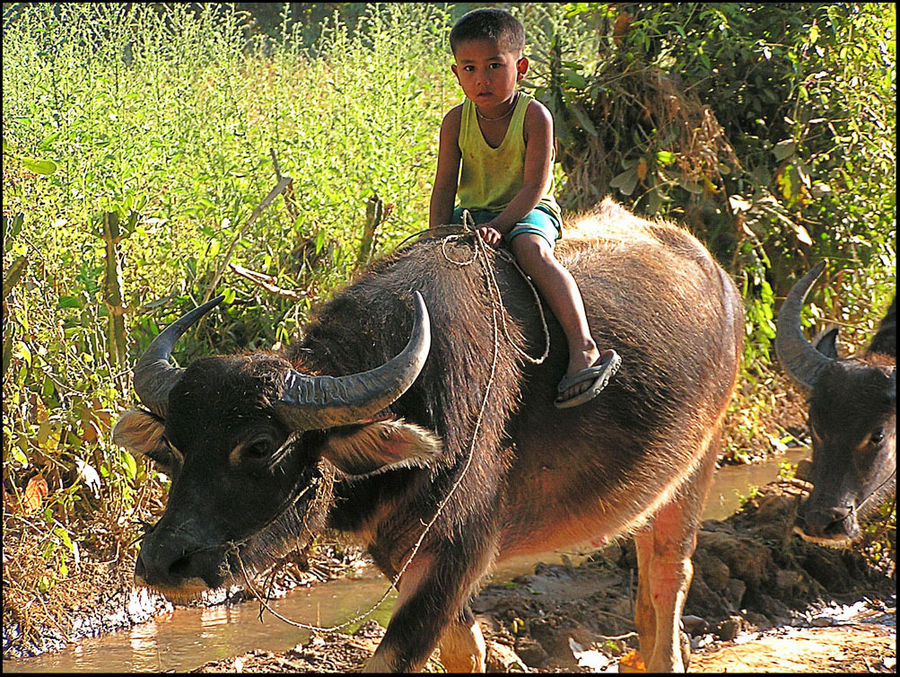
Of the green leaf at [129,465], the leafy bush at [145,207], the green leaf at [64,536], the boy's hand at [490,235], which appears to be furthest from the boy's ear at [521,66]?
the green leaf at [64,536]

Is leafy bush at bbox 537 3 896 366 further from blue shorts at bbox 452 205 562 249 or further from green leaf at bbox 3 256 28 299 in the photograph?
green leaf at bbox 3 256 28 299

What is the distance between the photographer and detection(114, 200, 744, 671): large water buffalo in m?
3.08

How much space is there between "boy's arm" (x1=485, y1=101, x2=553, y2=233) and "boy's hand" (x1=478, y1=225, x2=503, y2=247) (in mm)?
63

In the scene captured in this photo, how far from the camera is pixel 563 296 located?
3771 millimetres

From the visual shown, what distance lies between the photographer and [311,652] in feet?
15.4

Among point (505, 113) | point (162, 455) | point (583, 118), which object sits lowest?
point (162, 455)

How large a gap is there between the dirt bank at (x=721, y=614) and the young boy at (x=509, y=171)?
1653mm

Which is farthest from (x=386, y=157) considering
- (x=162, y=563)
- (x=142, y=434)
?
(x=162, y=563)

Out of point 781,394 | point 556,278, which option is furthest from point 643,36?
point 556,278

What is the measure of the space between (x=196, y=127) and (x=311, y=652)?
3.96 metres

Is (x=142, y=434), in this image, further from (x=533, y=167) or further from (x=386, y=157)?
(x=386, y=157)

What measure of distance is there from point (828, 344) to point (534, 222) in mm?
1430

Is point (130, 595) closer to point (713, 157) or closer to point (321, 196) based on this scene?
point (321, 196)

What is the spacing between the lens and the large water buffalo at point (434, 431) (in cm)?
308
